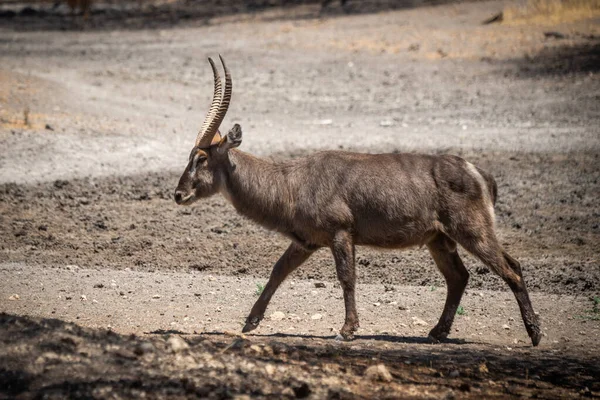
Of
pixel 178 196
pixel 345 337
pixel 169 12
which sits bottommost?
pixel 169 12

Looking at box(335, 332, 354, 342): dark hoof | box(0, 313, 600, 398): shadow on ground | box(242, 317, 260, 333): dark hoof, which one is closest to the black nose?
box(242, 317, 260, 333): dark hoof

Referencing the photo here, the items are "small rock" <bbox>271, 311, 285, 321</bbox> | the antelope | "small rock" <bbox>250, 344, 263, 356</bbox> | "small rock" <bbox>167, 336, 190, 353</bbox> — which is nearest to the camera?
"small rock" <bbox>167, 336, 190, 353</bbox>

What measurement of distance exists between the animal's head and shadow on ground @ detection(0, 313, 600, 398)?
2362 millimetres

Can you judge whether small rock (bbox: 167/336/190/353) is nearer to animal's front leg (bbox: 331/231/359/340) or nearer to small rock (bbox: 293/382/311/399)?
small rock (bbox: 293/382/311/399)

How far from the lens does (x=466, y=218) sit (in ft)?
28.6

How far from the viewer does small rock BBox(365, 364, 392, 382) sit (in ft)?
21.7

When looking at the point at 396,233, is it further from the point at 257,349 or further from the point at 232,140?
the point at 257,349

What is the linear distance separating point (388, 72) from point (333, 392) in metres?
17.3

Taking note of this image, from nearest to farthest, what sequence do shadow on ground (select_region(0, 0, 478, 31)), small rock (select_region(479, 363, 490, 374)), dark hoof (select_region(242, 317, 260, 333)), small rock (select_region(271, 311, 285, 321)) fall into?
small rock (select_region(479, 363, 490, 374)) → dark hoof (select_region(242, 317, 260, 333)) → small rock (select_region(271, 311, 285, 321)) → shadow on ground (select_region(0, 0, 478, 31))

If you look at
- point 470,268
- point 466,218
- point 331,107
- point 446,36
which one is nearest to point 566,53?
point 446,36

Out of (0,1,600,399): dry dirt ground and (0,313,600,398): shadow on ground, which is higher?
(0,313,600,398): shadow on ground

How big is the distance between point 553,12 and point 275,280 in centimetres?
2061

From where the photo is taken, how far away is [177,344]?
660 centimetres

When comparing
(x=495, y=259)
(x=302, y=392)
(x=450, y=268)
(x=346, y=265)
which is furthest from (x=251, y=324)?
(x=302, y=392)
